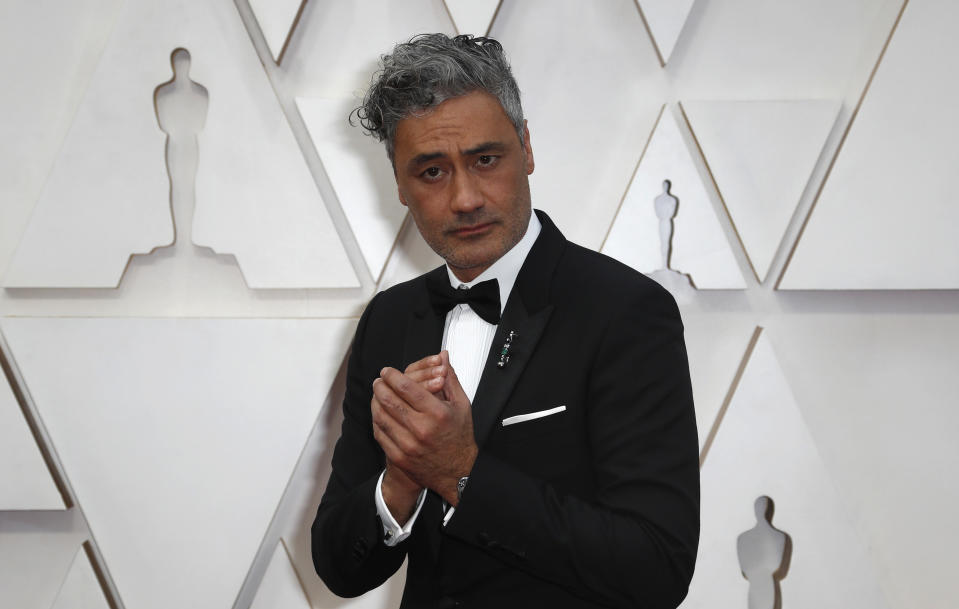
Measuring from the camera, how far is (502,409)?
0.93m

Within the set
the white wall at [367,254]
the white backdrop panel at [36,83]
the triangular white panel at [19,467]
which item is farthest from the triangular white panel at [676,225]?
the triangular white panel at [19,467]

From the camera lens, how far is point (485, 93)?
1.01m

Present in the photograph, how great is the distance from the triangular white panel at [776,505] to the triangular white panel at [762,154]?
Answer: 9.7 inches

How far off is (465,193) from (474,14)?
2.31ft

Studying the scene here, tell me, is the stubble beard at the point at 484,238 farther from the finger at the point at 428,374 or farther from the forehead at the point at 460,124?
the finger at the point at 428,374

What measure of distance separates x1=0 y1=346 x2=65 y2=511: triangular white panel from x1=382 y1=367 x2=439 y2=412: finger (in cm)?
113

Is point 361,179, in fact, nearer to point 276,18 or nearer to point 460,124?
point 276,18

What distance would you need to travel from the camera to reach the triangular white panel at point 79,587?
5.20 ft

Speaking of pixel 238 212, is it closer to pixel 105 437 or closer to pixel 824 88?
pixel 105 437

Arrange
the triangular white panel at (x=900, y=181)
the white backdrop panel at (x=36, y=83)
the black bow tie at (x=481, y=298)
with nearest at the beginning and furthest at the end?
the black bow tie at (x=481, y=298), the triangular white panel at (x=900, y=181), the white backdrop panel at (x=36, y=83)

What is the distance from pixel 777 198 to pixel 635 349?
802mm

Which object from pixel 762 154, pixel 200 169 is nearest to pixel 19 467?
pixel 200 169

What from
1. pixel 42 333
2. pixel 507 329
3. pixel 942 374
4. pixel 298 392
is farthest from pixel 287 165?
pixel 942 374

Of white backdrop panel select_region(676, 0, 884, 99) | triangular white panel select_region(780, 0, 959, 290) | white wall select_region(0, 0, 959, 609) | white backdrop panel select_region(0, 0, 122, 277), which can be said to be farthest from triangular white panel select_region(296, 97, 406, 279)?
triangular white panel select_region(780, 0, 959, 290)
